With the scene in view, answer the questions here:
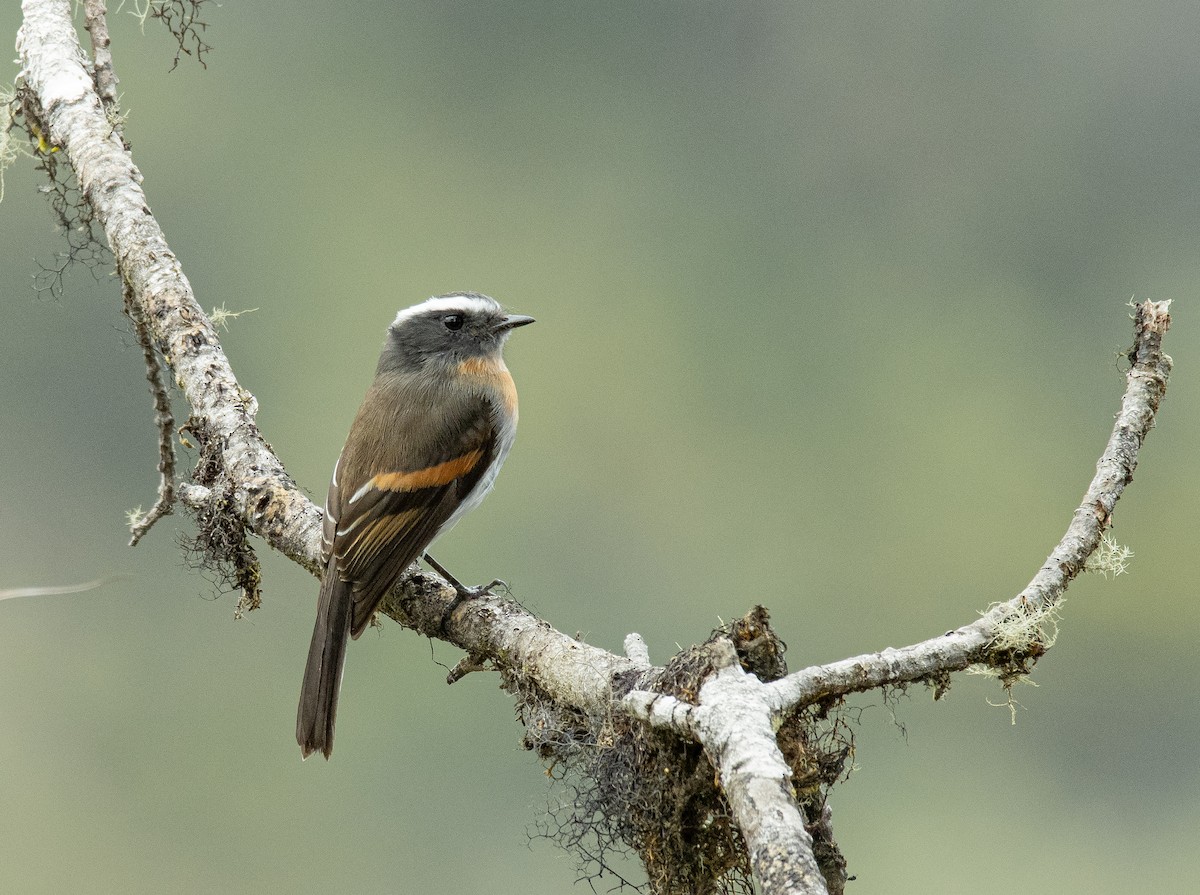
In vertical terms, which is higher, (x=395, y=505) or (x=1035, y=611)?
(x=395, y=505)

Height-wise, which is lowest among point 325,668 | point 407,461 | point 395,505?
point 325,668

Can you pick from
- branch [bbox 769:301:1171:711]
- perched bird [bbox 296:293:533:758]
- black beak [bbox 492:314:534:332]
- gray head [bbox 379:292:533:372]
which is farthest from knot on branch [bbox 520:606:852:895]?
black beak [bbox 492:314:534:332]

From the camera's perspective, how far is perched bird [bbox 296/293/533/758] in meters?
3.83

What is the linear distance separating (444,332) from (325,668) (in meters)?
1.53

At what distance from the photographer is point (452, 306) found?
4.95 meters

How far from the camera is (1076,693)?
37344mm

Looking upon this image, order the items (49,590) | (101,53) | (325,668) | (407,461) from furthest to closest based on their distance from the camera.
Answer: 1. (101,53)
2. (407,461)
3. (325,668)
4. (49,590)

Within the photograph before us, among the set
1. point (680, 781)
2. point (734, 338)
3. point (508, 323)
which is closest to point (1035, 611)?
point (680, 781)

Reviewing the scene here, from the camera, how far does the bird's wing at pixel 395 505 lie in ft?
12.6

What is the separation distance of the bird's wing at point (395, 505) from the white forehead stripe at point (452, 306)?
49cm

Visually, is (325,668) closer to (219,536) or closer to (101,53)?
(219,536)

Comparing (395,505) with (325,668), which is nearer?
(325,668)

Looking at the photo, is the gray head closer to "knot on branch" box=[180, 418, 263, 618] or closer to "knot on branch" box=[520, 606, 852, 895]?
"knot on branch" box=[180, 418, 263, 618]

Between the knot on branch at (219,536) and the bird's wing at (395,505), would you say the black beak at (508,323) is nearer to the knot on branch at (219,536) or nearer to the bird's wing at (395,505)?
the bird's wing at (395,505)
